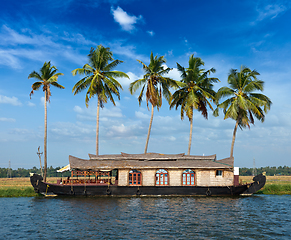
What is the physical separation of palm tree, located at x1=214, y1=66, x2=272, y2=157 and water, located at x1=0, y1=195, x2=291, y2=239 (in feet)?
43.2

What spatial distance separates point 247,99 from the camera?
3444cm

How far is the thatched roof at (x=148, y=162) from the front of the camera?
90.1 ft

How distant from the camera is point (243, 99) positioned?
33.8 meters

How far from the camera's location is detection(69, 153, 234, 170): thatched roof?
27.5 meters

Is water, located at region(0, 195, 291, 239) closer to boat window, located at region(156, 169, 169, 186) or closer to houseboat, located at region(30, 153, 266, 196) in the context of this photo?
houseboat, located at region(30, 153, 266, 196)

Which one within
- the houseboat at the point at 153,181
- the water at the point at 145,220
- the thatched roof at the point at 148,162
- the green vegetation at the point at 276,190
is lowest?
the water at the point at 145,220

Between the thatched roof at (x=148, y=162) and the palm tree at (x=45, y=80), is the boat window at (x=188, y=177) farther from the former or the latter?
the palm tree at (x=45, y=80)

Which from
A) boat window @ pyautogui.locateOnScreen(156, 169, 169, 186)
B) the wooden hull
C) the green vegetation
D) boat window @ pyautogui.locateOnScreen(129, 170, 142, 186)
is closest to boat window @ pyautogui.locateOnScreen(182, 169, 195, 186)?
the wooden hull

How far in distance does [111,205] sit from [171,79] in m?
19.3

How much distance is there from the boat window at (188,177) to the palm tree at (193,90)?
8336mm

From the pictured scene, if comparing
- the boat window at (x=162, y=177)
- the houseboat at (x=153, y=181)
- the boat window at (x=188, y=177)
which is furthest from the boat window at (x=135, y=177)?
the boat window at (x=188, y=177)

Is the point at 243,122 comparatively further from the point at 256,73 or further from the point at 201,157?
the point at 201,157

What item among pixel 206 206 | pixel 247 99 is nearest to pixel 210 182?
pixel 206 206

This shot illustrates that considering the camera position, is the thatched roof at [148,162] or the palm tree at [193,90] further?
the palm tree at [193,90]
